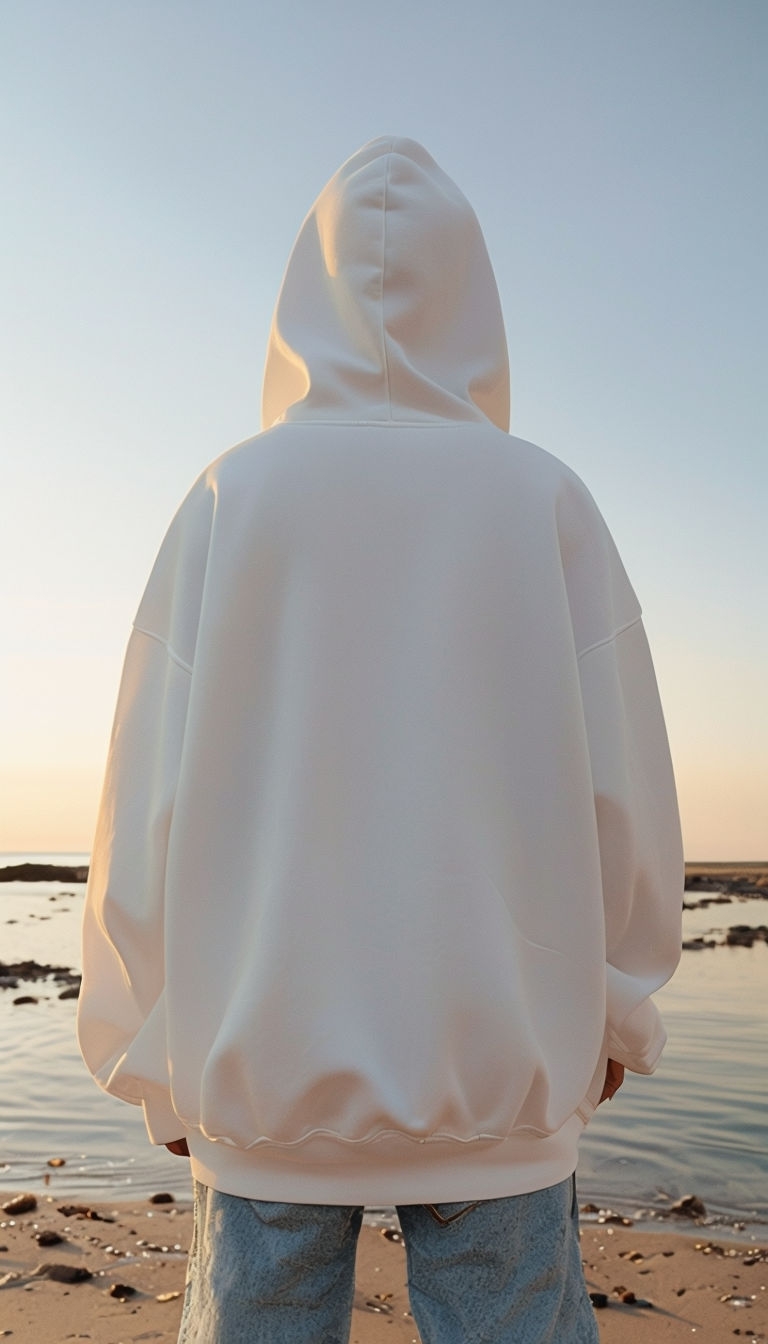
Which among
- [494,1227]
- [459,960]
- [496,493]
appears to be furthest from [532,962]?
[496,493]

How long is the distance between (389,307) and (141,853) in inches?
33.8

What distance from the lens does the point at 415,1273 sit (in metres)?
1.32

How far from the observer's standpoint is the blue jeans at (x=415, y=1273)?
49.8 inches

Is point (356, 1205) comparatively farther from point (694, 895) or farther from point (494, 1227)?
point (694, 895)

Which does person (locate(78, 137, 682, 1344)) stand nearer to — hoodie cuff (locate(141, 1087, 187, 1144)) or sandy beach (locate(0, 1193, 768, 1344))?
hoodie cuff (locate(141, 1087, 187, 1144))

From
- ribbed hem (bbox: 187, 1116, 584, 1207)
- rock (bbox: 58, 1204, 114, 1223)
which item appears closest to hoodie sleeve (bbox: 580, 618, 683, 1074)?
ribbed hem (bbox: 187, 1116, 584, 1207)

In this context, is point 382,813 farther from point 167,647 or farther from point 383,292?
point 383,292

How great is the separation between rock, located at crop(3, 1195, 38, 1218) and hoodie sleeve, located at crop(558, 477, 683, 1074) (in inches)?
104

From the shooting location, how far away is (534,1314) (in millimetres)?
1273

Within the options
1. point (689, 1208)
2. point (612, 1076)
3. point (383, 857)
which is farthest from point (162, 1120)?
point (689, 1208)

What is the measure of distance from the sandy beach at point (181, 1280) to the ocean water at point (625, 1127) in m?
0.30

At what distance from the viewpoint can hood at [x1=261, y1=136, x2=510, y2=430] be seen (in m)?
1.58

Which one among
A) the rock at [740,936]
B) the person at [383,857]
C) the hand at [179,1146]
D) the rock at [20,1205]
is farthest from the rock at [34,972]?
the person at [383,857]

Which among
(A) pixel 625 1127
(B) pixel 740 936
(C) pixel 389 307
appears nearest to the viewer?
(C) pixel 389 307
